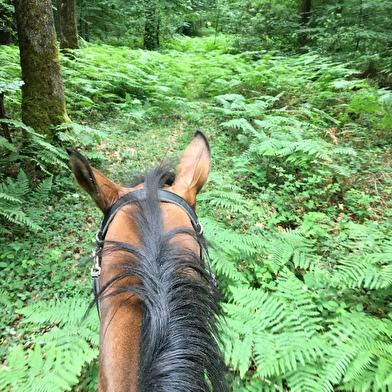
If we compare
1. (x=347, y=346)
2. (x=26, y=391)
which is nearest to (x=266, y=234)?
(x=347, y=346)

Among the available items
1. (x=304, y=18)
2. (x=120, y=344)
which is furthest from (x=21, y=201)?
(x=304, y=18)

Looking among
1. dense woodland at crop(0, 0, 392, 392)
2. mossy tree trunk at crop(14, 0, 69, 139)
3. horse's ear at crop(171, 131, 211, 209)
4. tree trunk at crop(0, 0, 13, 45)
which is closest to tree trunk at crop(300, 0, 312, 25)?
dense woodland at crop(0, 0, 392, 392)

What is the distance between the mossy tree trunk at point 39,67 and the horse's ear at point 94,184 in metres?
3.58

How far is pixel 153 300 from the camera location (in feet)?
2.94

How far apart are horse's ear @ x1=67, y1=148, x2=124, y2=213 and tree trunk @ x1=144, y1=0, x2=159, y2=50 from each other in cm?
1429

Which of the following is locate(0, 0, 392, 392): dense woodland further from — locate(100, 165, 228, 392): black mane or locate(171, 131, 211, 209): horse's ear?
locate(171, 131, 211, 209): horse's ear

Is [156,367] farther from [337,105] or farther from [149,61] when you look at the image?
[149,61]

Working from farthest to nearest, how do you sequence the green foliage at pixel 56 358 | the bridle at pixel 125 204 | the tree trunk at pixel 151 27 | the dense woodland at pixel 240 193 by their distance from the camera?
the tree trunk at pixel 151 27 → the dense woodland at pixel 240 193 → the green foliage at pixel 56 358 → the bridle at pixel 125 204

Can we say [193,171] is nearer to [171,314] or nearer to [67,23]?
[171,314]

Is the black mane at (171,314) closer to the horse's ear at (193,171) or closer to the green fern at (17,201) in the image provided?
the horse's ear at (193,171)

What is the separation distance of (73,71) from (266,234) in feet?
19.9

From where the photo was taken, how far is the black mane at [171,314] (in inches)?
29.9

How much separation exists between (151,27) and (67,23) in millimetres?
7056

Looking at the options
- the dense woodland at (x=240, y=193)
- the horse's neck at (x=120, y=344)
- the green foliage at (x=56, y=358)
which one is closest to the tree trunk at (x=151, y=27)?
the dense woodland at (x=240, y=193)
